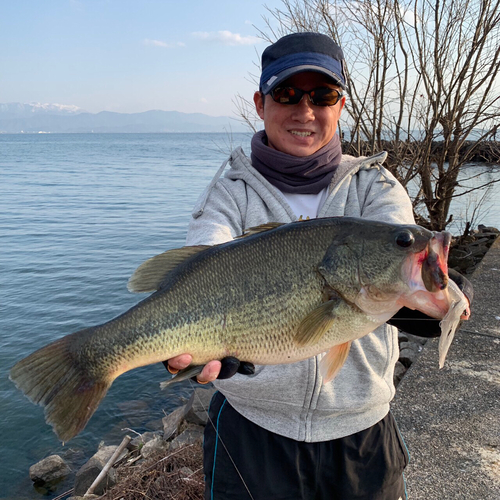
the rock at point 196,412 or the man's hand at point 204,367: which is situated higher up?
the man's hand at point 204,367

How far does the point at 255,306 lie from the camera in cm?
204

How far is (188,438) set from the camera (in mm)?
5312

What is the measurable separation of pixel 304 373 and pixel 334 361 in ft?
0.97

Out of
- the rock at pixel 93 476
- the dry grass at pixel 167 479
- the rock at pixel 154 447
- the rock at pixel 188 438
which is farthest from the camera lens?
the rock at pixel 154 447

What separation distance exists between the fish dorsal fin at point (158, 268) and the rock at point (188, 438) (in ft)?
10.5

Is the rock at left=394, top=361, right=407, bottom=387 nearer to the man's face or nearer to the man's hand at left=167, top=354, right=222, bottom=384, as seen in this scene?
the man's face

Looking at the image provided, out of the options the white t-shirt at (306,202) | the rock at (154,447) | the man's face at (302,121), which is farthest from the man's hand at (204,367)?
the rock at (154,447)

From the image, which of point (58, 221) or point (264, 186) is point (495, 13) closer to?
point (264, 186)

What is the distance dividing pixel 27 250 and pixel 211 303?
1315cm

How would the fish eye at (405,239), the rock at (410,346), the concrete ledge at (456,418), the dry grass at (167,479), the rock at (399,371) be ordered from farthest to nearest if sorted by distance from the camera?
1. the rock at (410,346)
2. the rock at (399,371)
3. the dry grass at (167,479)
4. the concrete ledge at (456,418)
5. the fish eye at (405,239)

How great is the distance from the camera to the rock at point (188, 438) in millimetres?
5118

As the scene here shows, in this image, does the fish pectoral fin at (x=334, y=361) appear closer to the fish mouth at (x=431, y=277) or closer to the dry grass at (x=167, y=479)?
the fish mouth at (x=431, y=277)

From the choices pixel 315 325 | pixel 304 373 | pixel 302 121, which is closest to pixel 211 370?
pixel 315 325

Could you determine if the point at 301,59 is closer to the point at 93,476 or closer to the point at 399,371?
the point at 93,476
